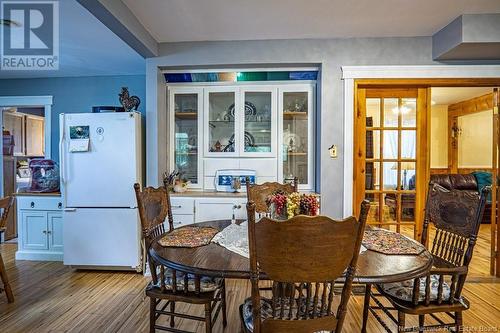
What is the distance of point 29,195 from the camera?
3.58 metres

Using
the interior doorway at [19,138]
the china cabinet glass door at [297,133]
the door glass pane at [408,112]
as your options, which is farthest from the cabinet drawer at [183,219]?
the door glass pane at [408,112]

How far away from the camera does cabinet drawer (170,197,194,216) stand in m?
3.14

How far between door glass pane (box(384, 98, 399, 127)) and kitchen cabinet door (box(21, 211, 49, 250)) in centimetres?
424

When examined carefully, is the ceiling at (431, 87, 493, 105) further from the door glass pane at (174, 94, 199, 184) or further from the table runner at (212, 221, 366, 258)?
the table runner at (212, 221, 366, 258)

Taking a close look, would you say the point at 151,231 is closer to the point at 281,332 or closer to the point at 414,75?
the point at 281,332

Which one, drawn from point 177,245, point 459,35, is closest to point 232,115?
point 177,245

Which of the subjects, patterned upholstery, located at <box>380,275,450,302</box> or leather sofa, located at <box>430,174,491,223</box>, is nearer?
patterned upholstery, located at <box>380,275,450,302</box>

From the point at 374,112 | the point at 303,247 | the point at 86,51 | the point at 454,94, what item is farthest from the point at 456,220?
the point at 454,94

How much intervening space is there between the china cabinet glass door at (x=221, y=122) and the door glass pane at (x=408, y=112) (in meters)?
1.85

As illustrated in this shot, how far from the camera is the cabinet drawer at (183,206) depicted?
124 inches

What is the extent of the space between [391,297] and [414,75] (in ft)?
7.75

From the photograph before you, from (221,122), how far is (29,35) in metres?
2.08

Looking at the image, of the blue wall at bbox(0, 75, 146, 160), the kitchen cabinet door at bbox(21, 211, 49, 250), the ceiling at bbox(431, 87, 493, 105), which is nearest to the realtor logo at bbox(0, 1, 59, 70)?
the blue wall at bbox(0, 75, 146, 160)

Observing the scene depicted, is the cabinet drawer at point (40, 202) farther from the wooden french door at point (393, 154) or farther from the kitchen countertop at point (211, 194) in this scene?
the wooden french door at point (393, 154)
